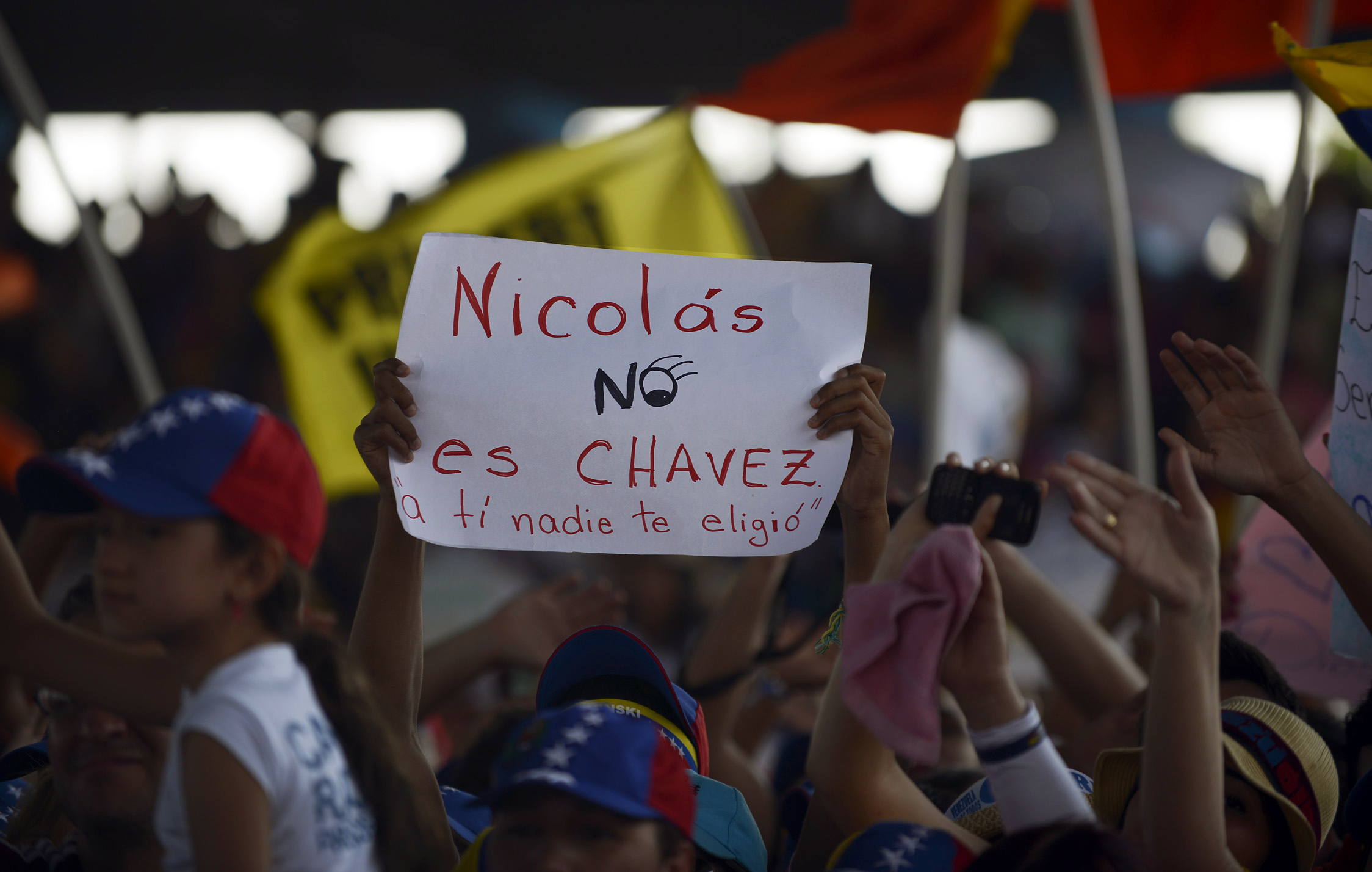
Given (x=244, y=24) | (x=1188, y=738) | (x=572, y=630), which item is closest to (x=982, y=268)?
(x=244, y=24)

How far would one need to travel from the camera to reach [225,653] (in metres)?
1.35

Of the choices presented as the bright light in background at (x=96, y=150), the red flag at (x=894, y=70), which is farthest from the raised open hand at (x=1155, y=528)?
the bright light in background at (x=96, y=150)

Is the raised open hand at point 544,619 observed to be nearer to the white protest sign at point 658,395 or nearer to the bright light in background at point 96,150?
the white protest sign at point 658,395

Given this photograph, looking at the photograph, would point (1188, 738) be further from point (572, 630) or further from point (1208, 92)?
point (1208, 92)

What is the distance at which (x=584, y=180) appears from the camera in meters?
3.81

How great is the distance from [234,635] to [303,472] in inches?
8.5

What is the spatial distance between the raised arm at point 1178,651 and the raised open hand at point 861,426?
1.49ft

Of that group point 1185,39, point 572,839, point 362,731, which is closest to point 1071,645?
point 572,839

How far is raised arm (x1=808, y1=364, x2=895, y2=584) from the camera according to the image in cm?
184

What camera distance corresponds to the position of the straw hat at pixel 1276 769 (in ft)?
5.42

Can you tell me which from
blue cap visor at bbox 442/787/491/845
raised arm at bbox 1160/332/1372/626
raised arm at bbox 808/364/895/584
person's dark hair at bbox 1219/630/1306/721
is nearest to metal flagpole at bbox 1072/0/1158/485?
person's dark hair at bbox 1219/630/1306/721

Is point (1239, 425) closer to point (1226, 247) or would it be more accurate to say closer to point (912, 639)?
point (912, 639)

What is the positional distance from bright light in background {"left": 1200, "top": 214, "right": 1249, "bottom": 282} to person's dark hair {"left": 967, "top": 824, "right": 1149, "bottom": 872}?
19.1 ft

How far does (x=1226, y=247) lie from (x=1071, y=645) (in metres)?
5.14
